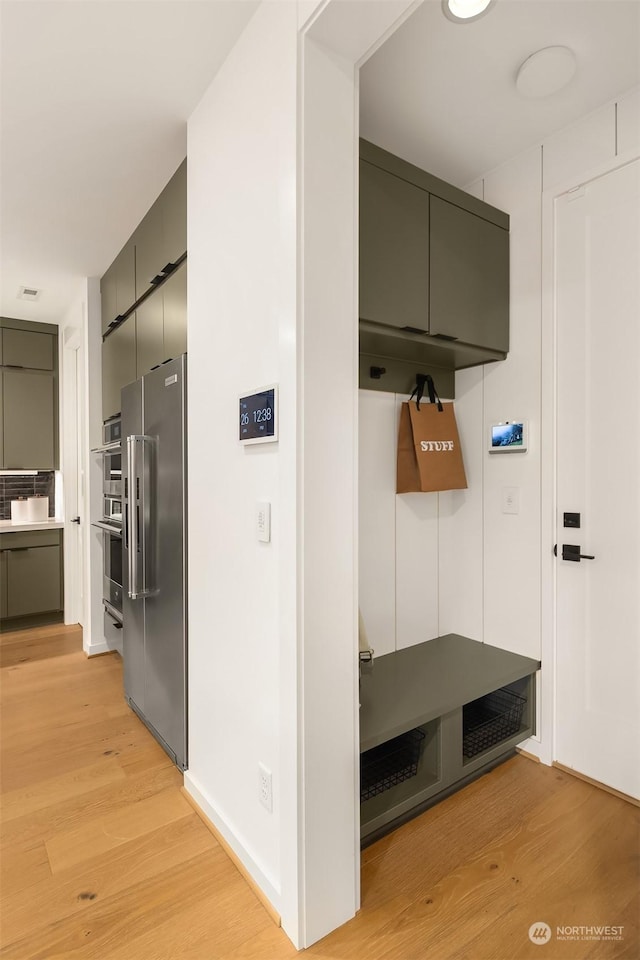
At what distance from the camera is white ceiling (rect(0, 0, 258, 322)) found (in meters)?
1.58

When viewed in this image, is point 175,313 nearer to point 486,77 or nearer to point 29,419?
point 486,77

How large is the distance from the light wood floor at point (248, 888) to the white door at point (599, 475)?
0.27 meters

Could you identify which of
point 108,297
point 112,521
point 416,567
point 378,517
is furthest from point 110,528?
point 416,567

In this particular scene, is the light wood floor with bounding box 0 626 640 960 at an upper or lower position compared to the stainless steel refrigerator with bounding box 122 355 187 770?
lower

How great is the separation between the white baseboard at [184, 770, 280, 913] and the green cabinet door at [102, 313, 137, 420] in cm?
206

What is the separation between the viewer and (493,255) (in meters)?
2.27

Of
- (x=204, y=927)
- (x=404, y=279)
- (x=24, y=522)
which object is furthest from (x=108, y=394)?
(x=204, y=927)

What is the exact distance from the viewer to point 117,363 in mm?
3277

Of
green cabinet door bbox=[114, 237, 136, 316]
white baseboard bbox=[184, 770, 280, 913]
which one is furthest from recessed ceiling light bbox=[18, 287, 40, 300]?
white baseboard bbox=[184, 770, 280, 913]

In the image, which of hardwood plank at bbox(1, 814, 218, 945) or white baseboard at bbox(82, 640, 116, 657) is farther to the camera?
white baseboard at bbox(82, 640, 116, 657)

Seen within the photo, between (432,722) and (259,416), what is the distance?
1292 millimetres

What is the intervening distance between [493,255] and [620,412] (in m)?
0.87

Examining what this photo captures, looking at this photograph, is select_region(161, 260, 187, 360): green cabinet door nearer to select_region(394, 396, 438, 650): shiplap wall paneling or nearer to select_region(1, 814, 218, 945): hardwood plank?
select_region(394, 396, 438, 650): shiplap wall paneling

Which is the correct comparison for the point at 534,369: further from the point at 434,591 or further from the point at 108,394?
the point at 108,394
